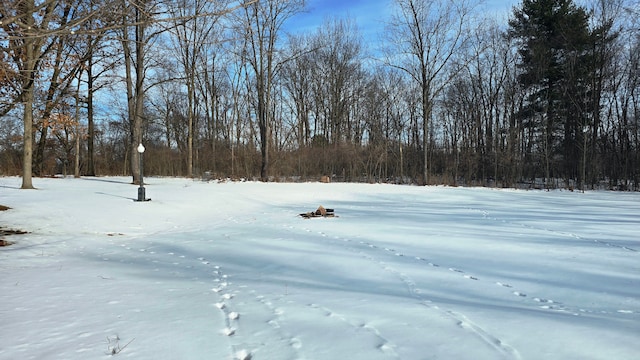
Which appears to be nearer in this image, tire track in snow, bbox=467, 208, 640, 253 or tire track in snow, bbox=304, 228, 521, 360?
tire track in snow, bbox=304, 228, 521, 360

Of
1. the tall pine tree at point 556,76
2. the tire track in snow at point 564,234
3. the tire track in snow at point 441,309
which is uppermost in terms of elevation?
the tall pine tree at point 556,76

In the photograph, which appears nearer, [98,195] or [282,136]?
[98,195]

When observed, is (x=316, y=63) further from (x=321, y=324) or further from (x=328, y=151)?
(x=321, y=324)

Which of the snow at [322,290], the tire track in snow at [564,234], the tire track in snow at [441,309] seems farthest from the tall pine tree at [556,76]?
the tire track in snow at [441,309]

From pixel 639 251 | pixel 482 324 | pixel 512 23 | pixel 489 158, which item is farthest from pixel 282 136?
pixel 482 324

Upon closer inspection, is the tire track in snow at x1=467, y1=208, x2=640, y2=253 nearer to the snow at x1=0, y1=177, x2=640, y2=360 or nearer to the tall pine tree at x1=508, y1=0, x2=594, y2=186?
the snow at x1=0, y1=177, x2=640, y2=360

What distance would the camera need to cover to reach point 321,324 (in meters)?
3.08

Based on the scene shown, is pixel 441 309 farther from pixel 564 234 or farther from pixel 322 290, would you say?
pixel 564 234

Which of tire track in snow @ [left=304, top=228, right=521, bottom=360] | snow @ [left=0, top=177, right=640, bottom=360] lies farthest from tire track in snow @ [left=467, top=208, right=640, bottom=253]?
tire track in snow @ [left=304, top=228, right=521, bottom=360]

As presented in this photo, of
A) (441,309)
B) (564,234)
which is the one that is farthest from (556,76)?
(441,309)

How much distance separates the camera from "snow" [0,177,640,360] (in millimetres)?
2676

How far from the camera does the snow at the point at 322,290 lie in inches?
105

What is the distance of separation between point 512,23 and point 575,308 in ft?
113

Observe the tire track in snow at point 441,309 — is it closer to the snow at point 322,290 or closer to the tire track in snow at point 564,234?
the snow at point 322,290
